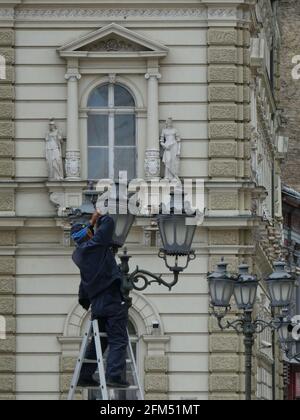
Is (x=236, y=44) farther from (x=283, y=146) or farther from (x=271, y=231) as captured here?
(x=283, y=146)

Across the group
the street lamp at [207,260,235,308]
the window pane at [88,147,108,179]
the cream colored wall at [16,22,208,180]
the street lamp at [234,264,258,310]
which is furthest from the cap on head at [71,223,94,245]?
the window pane at [88,147,108,179]

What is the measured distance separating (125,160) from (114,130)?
595mm

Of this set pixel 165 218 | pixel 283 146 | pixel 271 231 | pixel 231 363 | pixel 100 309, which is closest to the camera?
pixel 100 309

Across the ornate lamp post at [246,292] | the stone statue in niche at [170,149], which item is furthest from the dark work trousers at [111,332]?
the stone statue in niche at [170,149]

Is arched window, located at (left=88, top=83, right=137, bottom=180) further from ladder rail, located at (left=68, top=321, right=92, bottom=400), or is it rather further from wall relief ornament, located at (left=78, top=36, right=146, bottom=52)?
ladder rail, located at (left=68, top=321, right=92, bottom=400)

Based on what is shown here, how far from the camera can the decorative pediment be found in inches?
1439


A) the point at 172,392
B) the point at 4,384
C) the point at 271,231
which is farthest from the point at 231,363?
the point at 271,231

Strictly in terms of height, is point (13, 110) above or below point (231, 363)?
above

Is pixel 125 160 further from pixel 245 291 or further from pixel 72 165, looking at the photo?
pixel 245 291

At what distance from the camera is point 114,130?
121ft

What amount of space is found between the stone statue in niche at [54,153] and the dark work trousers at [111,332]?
18.0m

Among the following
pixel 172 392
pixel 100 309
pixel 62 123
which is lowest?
pixel 172 392

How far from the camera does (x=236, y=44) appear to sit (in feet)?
121

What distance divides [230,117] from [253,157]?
2.06 meters
